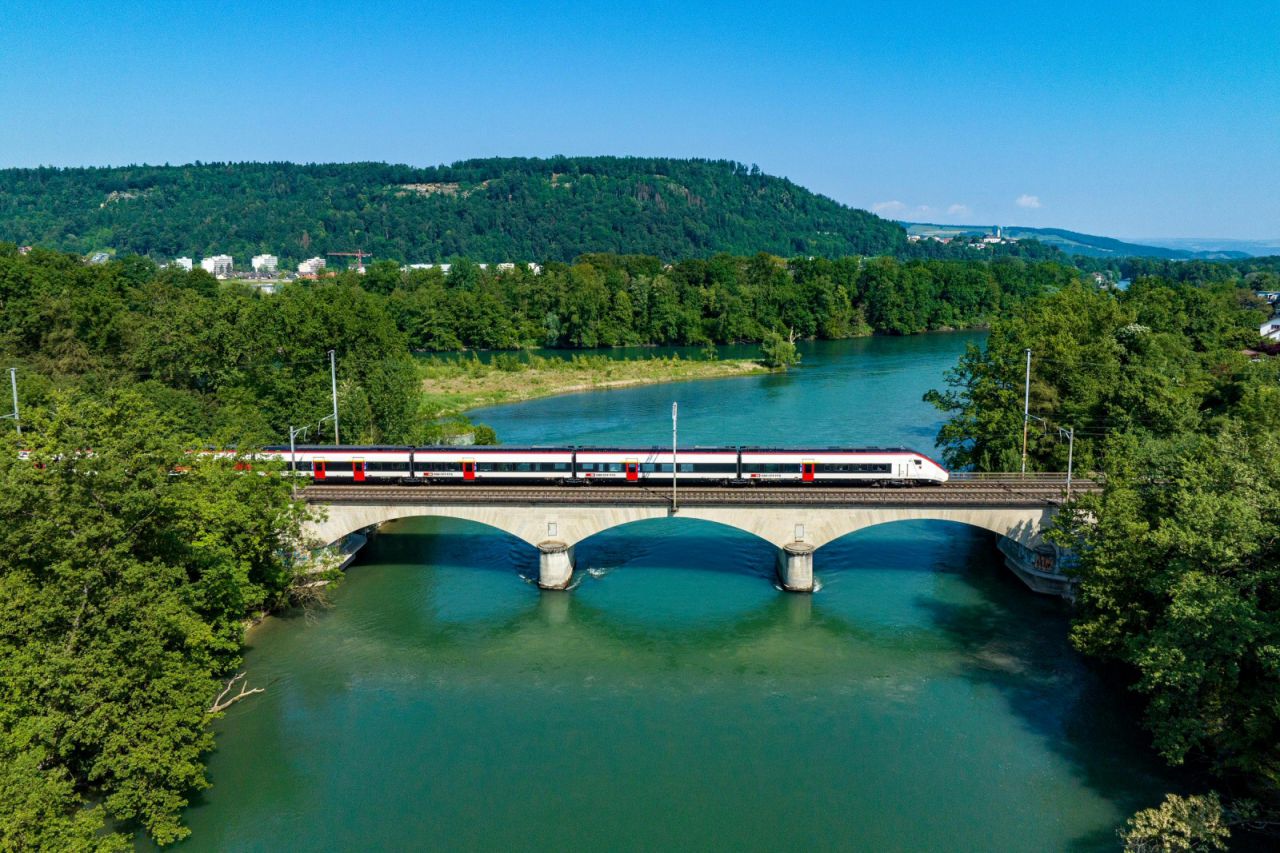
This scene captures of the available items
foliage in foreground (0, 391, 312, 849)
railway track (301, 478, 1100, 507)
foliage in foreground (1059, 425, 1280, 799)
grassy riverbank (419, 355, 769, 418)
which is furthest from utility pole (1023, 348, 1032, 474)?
grassy riverbank (419, 355, 769, 418)

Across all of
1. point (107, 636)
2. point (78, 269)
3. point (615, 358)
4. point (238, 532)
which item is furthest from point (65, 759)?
point (615, 358)

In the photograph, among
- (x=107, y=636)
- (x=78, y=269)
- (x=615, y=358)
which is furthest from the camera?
(x=615, y=358)

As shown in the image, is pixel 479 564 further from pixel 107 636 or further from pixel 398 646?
pixel 107 636

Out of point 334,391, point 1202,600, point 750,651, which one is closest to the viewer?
point 1202,600

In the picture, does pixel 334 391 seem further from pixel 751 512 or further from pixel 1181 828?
pixel 1181 828

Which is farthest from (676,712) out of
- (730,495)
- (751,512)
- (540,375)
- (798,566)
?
(540,375)

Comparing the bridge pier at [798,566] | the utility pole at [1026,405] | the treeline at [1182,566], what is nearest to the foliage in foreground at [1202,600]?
the treeline at [1182,566]
